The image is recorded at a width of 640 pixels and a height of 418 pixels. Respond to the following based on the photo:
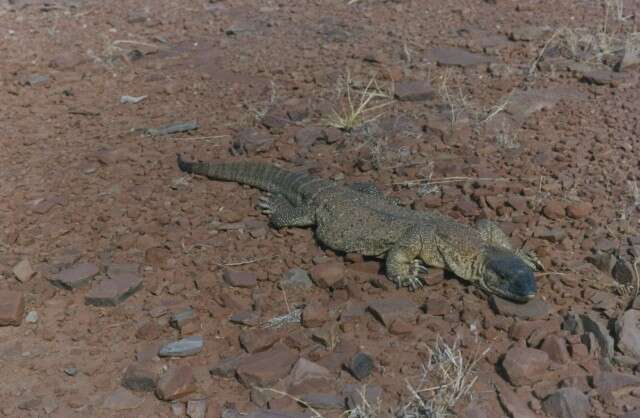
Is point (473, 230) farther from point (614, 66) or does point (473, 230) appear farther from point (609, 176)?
point (614, 66)

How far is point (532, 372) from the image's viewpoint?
4516 mm

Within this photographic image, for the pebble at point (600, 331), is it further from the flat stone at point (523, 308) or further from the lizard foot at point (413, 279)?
the lizard foot at point (413, 279)

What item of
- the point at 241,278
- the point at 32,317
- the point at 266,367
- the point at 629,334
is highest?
the point at 629,334

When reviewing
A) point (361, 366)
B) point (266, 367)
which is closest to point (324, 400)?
point (361, 366)

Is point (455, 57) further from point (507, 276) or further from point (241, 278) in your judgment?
point (241, 278)

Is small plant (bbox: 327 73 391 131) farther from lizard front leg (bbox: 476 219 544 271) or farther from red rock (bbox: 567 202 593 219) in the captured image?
red rock (bbox: 567 202 593 219)

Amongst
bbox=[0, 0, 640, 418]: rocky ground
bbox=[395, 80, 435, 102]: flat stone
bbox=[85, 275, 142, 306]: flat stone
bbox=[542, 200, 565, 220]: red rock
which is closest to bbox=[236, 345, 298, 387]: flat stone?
bbox=[0, 0, 640, 418]: rocky ground

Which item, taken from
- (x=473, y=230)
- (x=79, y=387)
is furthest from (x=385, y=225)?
(x=79, y=387)

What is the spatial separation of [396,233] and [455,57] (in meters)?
3.83

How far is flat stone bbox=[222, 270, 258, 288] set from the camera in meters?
5.52

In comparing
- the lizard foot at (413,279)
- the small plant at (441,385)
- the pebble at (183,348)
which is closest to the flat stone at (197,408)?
the pebble at (183,348)

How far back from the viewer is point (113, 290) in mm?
5441

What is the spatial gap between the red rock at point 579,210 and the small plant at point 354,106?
90.6 inches

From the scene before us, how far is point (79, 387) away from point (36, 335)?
0.68m
